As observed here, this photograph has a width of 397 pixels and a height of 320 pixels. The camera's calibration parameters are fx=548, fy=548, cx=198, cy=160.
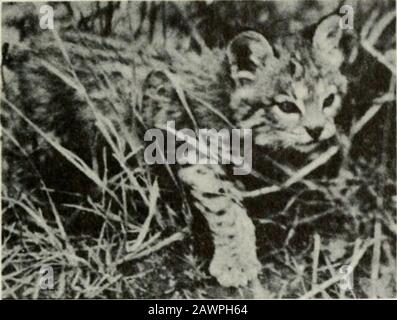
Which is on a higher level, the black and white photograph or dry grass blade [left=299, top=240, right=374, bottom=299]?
the black and white photograph

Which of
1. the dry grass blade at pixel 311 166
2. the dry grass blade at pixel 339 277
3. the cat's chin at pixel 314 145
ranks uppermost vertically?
the cat's chin at pixel 314 145

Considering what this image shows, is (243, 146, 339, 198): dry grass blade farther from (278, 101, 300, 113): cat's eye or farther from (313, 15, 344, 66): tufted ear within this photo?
(313, 15, 344, 66): tufted ear

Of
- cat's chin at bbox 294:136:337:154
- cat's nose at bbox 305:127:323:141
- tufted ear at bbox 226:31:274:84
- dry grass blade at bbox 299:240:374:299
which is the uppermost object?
tufted ear at bbox 226:31:274:84

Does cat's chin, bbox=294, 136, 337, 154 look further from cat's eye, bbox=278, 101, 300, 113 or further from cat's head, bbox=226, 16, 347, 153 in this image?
cat's eye, bbox=278, 101, 300, 113

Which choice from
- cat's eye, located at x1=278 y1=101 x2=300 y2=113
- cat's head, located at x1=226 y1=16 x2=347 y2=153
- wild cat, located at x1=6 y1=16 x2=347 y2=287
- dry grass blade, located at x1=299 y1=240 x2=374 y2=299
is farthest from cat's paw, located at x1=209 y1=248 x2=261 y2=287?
cat's eye, located at x1=278 y1=101 x2=300 y2=113

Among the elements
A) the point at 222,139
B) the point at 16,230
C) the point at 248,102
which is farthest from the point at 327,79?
the point at 16,230

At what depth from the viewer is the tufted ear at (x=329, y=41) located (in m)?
1.71

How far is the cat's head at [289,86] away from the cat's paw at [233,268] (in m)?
0.37

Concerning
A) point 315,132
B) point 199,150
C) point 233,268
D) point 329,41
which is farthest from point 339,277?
point 329,41

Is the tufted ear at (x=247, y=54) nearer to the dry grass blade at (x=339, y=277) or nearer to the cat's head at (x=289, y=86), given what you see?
the cat's head at (x=289, y=86)

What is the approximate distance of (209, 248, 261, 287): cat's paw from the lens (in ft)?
5.69

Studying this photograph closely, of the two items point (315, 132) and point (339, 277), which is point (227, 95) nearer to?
point (315, 132)

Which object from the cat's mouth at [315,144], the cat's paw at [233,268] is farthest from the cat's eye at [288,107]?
the cat's paw at [233,268]
